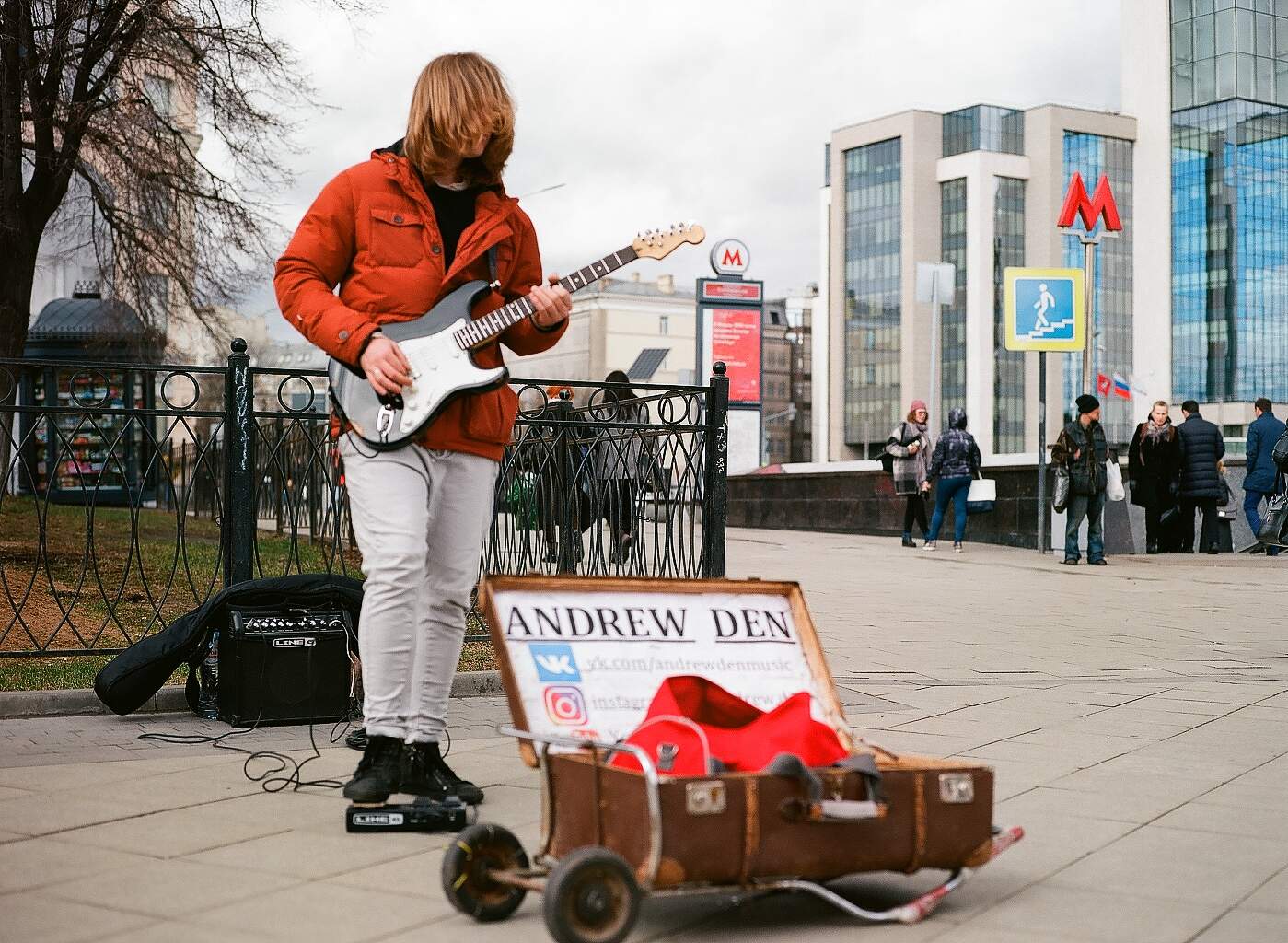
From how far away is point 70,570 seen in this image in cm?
1238

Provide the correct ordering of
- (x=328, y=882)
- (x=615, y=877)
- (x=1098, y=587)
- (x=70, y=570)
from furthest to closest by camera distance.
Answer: (x=1098, y=587) → (x=70, y=570) → (x=328, y=882) → (x=615, y=877)

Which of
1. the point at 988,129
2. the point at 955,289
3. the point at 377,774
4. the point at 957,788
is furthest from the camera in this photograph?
the point at 955,289

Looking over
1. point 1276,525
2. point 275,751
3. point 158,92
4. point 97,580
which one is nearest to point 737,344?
point 1276,525

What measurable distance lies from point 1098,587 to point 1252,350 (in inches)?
Result: 3698

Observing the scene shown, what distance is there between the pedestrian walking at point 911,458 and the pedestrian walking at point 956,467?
1.29ft

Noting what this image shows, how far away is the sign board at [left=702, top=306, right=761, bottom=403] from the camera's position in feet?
115

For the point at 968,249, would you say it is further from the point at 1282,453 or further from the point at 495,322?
the point at 495,322

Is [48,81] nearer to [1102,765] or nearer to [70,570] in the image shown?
[70,570]

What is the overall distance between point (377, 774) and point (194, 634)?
7.25 ft

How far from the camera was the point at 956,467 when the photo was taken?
18.7 m

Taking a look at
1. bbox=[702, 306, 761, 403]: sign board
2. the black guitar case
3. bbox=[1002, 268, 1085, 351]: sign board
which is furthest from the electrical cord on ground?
bbox=[702, 306, 761, 403]: sign board

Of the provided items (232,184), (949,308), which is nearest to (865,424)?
(949,308)

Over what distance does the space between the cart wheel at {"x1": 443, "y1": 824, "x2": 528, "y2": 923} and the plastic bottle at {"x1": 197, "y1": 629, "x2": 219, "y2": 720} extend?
3272 millimetres

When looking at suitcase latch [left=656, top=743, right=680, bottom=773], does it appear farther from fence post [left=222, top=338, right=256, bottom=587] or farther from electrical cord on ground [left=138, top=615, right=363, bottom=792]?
fence post [left=222, top=338, right=256, bottom=587]
